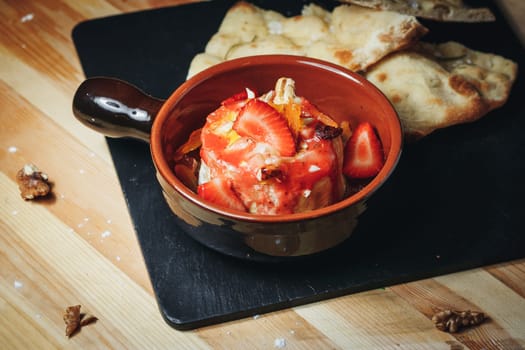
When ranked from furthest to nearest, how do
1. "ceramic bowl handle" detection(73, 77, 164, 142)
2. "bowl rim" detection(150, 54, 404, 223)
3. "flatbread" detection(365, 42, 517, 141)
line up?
1. "flatbread" detection(365, 42, 517, 141)
2. "ceramic bowl handle" detection(73, 77, 164, 142)
3. "bowl rim" detection(150, 54, 404, 223)

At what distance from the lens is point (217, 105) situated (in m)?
1.64

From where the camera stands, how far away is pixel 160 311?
56.9 inches

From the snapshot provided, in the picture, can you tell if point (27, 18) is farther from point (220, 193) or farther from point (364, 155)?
point (364, 155)

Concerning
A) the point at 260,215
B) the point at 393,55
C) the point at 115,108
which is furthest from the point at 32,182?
the point at 393,55

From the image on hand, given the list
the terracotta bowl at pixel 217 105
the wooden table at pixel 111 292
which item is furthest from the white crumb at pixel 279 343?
the terracotta bowl at pixel 217 105

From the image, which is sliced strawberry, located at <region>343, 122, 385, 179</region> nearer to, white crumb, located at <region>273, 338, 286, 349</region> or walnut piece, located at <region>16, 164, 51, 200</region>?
white crumb, located at <region>273, 338, 286, 349</region>

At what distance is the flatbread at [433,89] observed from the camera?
67.1 inches

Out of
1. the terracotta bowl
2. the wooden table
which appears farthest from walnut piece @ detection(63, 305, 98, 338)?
the terracotta bowl

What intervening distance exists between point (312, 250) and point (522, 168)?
2.06 feet

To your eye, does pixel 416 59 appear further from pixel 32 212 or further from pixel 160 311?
pixel 32 212

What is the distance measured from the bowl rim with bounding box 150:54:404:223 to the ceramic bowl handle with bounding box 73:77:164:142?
0.23ft

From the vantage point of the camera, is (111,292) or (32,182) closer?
(111,292)

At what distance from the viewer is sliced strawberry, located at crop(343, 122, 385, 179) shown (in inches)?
59.0

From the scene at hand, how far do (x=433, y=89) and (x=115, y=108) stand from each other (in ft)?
2.50
